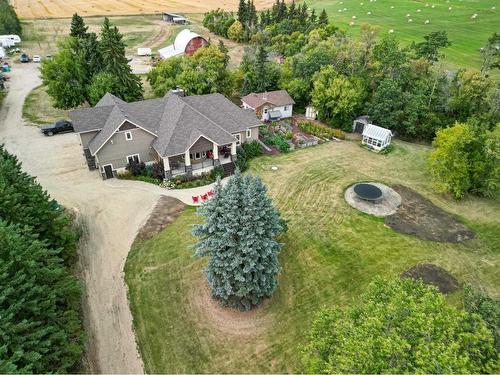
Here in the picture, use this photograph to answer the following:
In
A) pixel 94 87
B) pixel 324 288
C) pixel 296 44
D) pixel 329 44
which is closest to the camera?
pixel 324 288

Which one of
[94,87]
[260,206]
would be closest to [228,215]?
[260,206]

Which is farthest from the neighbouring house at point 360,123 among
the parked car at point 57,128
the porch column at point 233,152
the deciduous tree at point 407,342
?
the parked car at point 57,128

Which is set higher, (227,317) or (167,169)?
(167,169)

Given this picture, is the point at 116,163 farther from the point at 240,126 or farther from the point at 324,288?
the point at 324,288

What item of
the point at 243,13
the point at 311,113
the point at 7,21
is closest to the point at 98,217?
the point at 311,113

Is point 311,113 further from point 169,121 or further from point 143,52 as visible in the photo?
point 143,52

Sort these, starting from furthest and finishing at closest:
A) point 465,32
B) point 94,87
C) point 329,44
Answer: point 465,32
point 329,44
point 94,87

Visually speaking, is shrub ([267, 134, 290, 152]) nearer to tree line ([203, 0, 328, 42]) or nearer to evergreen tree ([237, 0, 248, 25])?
tree line ([203, 0, 328, 42])
